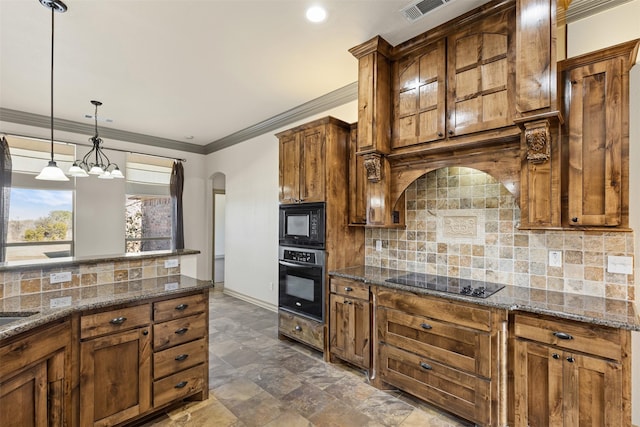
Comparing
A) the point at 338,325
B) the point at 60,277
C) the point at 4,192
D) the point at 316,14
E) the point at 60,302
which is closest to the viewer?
the point at 60,302

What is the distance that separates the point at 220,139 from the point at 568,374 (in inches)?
233

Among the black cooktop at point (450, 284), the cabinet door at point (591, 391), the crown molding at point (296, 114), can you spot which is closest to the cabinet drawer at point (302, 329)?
the black cooktop at point (450, 284)

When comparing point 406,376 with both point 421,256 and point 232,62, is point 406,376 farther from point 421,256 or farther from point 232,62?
point 232,62

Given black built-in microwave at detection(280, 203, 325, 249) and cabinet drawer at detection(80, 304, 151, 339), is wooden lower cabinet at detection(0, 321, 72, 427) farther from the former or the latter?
black built-in microwave at detection(280, 203, 325, 249)

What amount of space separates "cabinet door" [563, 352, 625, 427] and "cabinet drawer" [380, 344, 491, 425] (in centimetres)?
44

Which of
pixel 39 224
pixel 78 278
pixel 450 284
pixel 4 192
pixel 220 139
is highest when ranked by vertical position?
pixel 220 139

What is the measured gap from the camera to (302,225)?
3.40 m

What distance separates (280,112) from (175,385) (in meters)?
3.63

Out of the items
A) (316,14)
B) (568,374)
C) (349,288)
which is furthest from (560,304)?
(316,14)

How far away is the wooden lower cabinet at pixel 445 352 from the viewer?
2.05 meters

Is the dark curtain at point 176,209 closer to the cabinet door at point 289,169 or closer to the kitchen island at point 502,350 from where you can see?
the cabinet door at point 289,169

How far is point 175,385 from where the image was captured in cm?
229

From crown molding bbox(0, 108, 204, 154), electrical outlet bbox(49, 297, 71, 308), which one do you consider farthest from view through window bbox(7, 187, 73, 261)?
electrical outlet bbox(49, 297, 71, 308)

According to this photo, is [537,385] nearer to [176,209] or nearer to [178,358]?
[178,358]
